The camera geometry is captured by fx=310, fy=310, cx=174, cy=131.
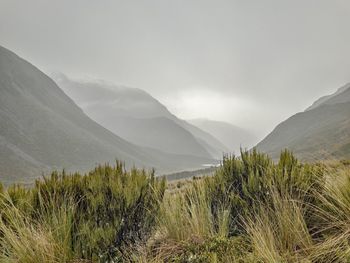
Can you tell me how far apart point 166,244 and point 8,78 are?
19477cm

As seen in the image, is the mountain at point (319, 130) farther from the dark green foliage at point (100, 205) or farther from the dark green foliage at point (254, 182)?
the dark green foliage at point (100, 205)

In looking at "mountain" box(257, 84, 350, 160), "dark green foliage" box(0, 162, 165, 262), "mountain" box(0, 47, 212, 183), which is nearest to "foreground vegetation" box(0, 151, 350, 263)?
"dark green foliage" box(0, 162, 165, 262)

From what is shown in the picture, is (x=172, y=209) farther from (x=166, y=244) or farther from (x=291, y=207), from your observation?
(x=291, y=207)

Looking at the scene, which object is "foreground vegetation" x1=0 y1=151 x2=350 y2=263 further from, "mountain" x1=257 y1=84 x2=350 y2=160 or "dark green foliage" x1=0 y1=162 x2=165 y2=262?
"mountain" x1=257 y1=84 x2=350 y2=160

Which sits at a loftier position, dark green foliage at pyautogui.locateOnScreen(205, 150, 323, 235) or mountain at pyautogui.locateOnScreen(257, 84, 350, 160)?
mountain at pyautogui.locateOnScreen(257, 84, 350, 160)

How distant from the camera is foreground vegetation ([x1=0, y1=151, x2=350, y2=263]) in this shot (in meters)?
4.02

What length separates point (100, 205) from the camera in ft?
16.3

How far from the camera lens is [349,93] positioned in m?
188

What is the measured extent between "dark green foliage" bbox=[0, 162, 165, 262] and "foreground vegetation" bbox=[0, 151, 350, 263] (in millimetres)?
17

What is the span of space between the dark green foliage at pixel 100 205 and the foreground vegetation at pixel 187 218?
0.05 ft

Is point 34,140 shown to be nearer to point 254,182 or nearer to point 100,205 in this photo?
point 100,205

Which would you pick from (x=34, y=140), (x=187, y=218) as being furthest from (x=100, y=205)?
(x=34, y=140)

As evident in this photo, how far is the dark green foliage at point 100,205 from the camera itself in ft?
14.8

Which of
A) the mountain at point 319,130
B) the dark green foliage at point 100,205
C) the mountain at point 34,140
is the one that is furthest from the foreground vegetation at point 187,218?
the mountain at point 319,130
